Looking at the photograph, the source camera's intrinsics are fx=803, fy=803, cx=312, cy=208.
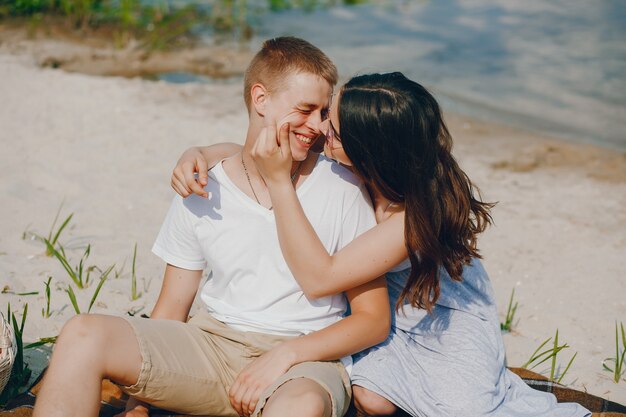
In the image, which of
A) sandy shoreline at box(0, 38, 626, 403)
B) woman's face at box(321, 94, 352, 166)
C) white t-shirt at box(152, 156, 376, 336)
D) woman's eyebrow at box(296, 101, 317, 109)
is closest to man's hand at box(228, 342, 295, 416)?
white t-shirt at box(152, 156, 376, 336)

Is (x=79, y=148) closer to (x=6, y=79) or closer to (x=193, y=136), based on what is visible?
(x=193, y=136)

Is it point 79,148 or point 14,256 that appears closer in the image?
point 14,256

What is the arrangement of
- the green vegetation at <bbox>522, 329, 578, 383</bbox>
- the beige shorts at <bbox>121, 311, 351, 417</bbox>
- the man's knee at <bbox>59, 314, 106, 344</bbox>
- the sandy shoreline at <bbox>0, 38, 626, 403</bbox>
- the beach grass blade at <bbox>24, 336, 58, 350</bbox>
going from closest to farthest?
the man's knee at <bbox>59, 314, 106, 344</bbox>, the beige shorts at <bbox>121, 311, 351, 417</bbox>, the beach grass blade at <bbox>24, 336, 58, 350</bbox>, the green vegetation at <bbox>522, 329, 578, 383</bbox>, the sandy shoreline at <bbox>0, 38, 626, 403</bbox>

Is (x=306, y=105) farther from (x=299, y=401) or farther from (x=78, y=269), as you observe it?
(x=78, y=269)

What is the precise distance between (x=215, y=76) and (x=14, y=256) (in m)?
4.15

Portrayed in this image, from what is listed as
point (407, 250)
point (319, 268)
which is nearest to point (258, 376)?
point (319, 268)

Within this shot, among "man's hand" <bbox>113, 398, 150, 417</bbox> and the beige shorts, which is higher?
the beige shorts

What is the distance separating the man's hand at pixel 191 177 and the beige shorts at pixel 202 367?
50 cm

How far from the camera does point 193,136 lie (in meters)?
6.30

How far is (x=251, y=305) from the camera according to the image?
9.98 feet

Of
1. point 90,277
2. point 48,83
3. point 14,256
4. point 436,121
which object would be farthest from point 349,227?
point 48,83

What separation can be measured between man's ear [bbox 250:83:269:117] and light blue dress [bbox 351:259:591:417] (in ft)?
2.73

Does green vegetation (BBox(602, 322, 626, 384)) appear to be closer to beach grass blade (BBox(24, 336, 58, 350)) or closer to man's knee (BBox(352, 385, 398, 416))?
man's knee (BBox(352, 385, 398, 416))

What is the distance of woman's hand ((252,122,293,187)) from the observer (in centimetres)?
286
